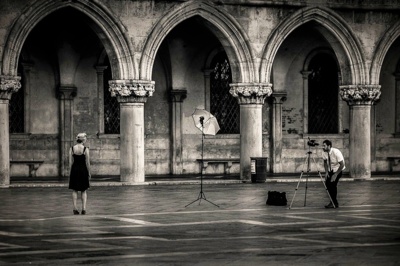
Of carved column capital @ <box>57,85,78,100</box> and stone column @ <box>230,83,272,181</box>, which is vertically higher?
carved column capital @ <box>57,85,78,100</box>

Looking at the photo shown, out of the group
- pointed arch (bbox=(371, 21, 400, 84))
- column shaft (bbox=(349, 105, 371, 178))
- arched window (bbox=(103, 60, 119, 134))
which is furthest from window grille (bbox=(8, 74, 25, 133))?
pointed arch (bbox=(371, 21, 400, 84))

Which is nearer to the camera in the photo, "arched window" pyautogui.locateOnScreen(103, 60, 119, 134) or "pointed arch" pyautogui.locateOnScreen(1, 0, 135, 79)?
"pointed arch" pyautogui.locateOnScreen(1, 0, 135, 79)

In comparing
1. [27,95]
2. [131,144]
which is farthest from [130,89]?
[27,95]

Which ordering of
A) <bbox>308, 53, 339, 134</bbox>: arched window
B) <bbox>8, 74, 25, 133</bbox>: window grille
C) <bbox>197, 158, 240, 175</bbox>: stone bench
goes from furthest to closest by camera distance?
<bbox>308, 53, 339, 134</bbox>: arched window, <bbox>197, 158, 240, 175</bbox>: stone bench, <bbox>8, 74, 25, 133</bbox>: window grille

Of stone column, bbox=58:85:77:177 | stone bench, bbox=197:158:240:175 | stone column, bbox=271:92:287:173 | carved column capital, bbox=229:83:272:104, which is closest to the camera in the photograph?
carved column capital, bbox=229:83:272:104

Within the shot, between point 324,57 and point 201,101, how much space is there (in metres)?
4.39

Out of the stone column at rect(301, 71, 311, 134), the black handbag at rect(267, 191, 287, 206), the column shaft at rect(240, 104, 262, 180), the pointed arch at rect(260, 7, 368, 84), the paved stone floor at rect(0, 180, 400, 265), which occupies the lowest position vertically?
the paved stone floor at rect(0, 180, 400, 265)

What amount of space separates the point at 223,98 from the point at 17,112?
671cm

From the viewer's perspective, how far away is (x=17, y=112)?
34031 millimetres

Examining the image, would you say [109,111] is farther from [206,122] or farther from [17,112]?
[206,122]

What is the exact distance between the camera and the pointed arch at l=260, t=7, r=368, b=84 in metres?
32.2

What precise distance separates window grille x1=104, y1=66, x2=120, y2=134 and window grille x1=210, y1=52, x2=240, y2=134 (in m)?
3.18

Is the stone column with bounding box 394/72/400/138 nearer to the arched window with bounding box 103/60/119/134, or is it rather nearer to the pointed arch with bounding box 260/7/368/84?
the pointed arch with bounding box 260/7/368/84

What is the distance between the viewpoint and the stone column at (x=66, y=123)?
34062mm
